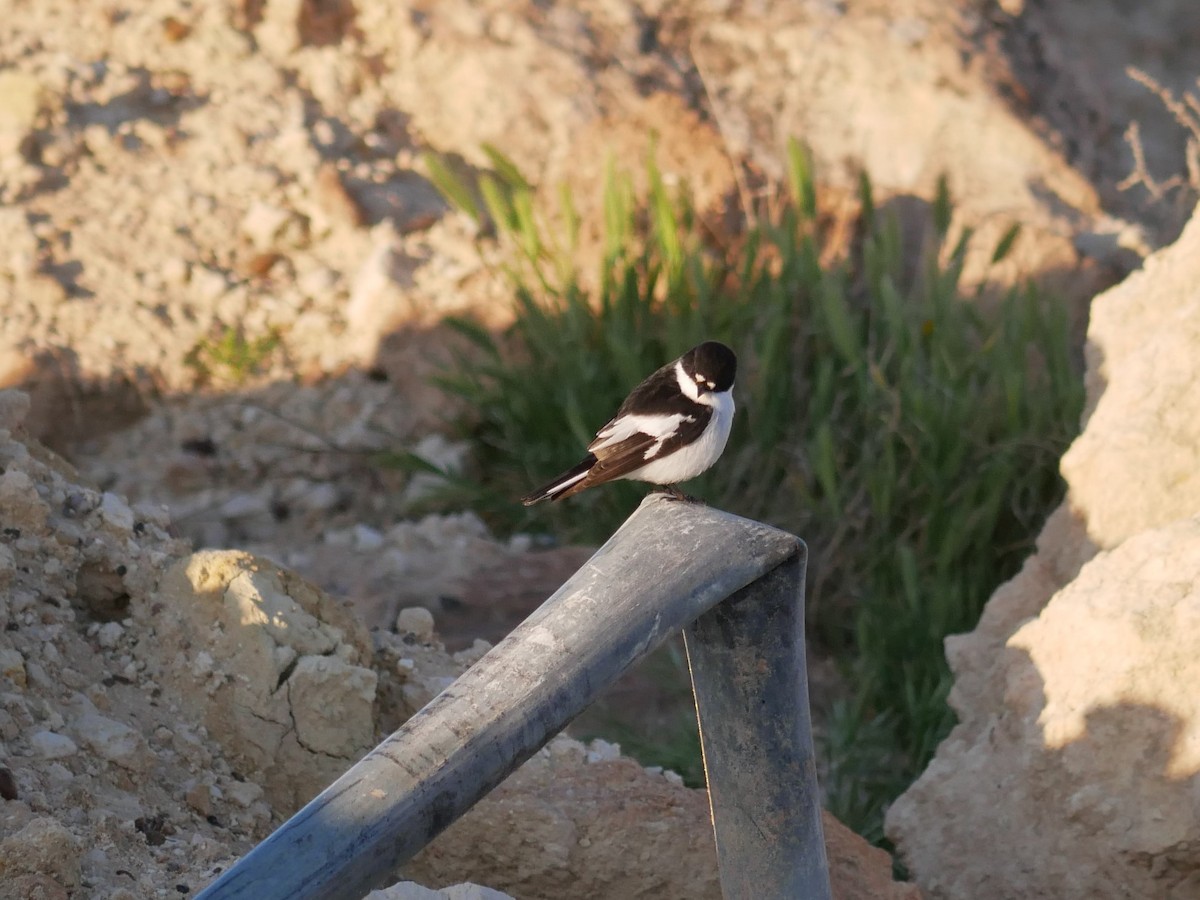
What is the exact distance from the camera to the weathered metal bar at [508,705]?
1.42m

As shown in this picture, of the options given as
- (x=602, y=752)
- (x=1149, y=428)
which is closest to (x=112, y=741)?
(x=602, y=752)

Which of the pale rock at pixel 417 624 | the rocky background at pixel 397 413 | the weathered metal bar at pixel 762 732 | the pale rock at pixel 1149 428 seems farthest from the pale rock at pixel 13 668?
the pale rock at pixel 1149 428

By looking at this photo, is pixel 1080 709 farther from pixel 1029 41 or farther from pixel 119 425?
pixel 1029 41

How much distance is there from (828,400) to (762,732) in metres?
2.65

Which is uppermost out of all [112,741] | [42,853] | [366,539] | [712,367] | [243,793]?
[712,367]

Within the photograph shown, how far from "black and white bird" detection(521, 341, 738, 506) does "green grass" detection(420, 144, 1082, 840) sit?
914 mm

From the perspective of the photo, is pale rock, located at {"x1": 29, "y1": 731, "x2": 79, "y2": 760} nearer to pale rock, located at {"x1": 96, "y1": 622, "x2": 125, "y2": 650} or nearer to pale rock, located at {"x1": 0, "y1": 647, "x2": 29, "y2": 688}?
pale rock, located at {"x1": 0, "y1": 647, "x2": 29, "y2": 688}

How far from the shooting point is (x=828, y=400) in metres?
4.41

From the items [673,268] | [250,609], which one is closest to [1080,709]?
[250,609]

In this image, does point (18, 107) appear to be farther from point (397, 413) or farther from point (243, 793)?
point (243, 793)

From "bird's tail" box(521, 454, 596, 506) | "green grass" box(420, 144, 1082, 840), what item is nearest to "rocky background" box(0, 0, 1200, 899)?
"green grass" box(420, 144, 1082, 840)

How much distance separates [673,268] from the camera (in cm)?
452

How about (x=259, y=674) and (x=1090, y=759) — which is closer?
(x=259, y=674)

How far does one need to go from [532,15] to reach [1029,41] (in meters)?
1.97
